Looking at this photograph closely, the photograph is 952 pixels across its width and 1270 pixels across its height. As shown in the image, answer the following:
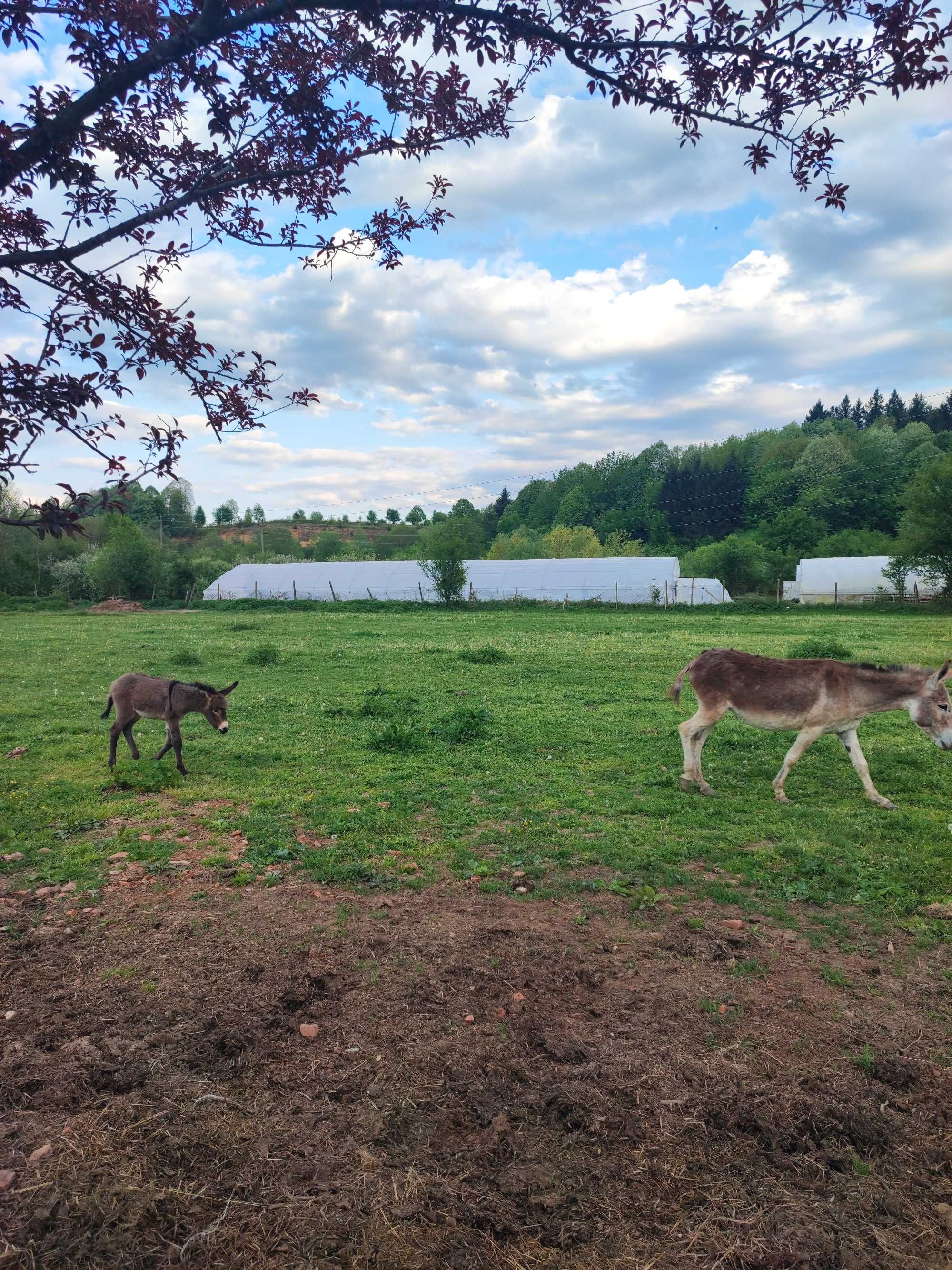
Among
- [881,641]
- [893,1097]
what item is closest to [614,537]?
[881,641]

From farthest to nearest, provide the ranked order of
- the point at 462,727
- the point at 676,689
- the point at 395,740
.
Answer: the point at 462,727 → the point at 395,740 → the point at 676,689

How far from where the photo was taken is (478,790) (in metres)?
8.89

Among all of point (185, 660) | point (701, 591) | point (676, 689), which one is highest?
point (701, 591)

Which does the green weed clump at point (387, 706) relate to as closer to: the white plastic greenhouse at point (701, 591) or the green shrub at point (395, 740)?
the green shrub at point (395, 740)

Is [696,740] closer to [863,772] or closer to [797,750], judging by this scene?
[797,750]

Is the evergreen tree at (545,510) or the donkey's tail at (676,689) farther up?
the evergreen tree at (545,510)

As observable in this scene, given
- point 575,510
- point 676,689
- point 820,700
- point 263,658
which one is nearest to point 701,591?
point 263,658

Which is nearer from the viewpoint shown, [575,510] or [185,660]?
[185,660]

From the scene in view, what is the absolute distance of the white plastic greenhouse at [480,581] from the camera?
54812 millimetres

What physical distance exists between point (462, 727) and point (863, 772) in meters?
5.72

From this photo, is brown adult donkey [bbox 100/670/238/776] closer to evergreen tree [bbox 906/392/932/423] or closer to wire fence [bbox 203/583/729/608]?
wire fence [bbox 203/583/729/608]

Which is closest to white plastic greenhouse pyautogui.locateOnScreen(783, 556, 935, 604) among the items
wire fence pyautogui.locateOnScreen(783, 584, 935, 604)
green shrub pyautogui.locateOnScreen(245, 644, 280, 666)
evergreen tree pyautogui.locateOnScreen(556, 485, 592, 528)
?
wire fence pyautogui.locateOnScreen(783, 584, 935, 604)

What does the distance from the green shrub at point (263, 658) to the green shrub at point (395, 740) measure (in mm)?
9435

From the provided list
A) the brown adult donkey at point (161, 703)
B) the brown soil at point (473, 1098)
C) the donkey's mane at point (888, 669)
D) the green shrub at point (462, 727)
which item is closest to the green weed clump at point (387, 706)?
the green shrub at point (462, 727)
